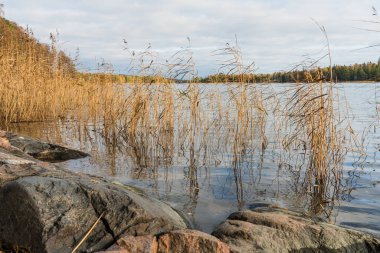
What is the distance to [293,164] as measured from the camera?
7148mm

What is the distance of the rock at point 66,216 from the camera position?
2766 millimetres

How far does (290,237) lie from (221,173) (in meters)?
3.19

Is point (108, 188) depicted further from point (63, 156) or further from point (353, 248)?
point (63, 156)

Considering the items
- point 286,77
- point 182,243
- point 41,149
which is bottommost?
point 182,243

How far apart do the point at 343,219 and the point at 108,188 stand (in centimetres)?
275

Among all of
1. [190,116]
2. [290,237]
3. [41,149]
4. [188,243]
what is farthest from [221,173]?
[188,243]

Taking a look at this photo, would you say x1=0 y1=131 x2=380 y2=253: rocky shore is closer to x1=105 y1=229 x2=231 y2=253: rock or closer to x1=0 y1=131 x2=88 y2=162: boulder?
x1=105 y1=229 x2=231 y2=253: rock

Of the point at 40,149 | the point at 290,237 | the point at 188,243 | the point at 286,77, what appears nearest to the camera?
the point at 188,243

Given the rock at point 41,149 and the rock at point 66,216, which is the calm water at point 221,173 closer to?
the rock at point 41,149

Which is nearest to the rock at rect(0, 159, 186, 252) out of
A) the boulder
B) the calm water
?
the calm water

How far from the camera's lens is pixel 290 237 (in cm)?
328

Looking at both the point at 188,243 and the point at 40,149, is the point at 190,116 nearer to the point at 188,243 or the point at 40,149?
the point at 40,149

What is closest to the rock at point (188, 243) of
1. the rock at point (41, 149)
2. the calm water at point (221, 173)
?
the calm water at point (221, 173)

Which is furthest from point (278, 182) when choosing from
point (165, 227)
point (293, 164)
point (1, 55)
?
point (1, 55)
